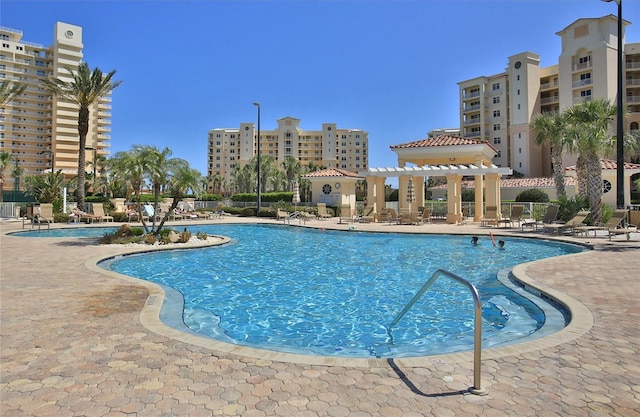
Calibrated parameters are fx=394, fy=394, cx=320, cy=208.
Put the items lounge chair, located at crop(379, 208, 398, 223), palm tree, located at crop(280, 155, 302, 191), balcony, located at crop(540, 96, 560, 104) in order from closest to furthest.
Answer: lounge chair, located at crop(379, 208, 398, 223) → balcony, located at crop(540, 96, 560, 104) → palm tree, located at crop(280, 155, 302, 191)

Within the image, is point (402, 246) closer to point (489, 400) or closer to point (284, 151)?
point (489, 400)

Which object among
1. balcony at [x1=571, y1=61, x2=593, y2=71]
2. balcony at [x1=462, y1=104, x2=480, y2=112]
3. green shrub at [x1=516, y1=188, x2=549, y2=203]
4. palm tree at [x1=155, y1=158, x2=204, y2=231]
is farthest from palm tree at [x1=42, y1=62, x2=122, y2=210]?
balcony at [x1=571, y1=61, x2=593, y2=71]

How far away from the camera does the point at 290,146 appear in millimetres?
110188

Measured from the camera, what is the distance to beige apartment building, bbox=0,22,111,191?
281ft

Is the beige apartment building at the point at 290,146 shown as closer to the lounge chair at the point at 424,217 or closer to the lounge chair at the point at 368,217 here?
the lounge chair at the point at 368,217

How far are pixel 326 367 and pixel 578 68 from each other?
6390cm

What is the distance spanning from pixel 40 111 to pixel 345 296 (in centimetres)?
10660

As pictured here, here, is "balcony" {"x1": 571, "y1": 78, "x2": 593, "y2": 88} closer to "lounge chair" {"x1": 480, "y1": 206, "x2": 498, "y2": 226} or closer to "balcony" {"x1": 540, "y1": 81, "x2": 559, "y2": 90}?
"balcony" {"x1": 540, "y1": 81, "x2": 559, "y2": 90}

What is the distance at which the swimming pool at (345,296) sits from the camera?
5680mm

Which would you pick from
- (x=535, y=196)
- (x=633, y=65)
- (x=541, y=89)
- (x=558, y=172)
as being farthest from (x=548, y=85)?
(x=558, y=172)

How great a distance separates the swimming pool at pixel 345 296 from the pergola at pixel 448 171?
9173 mm

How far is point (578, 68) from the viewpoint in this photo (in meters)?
53.3

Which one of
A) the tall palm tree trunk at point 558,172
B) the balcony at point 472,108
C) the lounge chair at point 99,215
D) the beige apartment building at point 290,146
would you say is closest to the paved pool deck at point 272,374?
the lounge chair at point 99,215

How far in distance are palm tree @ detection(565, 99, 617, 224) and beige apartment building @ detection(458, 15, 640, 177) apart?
31.0m
